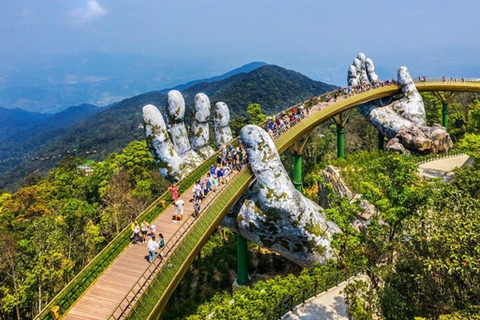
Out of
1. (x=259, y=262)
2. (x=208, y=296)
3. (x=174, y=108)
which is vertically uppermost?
(x=174, y=108)

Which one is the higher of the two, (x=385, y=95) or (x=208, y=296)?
(x=385, y=95)

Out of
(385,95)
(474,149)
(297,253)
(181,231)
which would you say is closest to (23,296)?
(181,231)

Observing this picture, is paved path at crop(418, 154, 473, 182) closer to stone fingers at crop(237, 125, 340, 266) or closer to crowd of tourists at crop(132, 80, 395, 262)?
crowd of tourists at crop(132, 80, 395, 262)

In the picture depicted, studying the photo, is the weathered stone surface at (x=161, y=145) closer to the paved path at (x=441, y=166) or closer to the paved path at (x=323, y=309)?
the paved path at (x=323, y=309)

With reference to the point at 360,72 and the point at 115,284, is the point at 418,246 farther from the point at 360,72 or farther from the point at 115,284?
the point at 360,72

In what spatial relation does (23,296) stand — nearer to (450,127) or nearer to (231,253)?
(231,253)

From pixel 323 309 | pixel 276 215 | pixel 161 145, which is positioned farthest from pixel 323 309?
pixel 161 145
